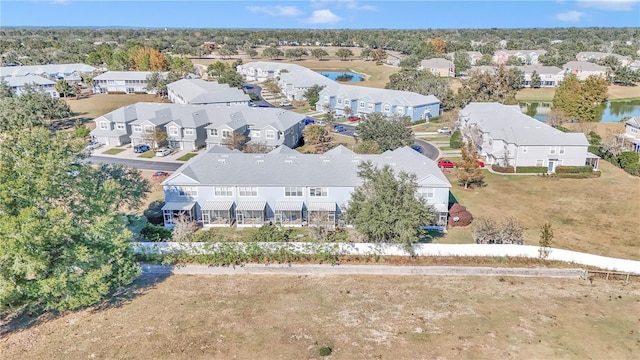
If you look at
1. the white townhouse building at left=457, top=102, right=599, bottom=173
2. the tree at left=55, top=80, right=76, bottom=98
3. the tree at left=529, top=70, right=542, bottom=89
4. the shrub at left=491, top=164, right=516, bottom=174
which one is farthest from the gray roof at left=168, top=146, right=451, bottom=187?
the tree at left=529, top=70, right=542, bottom=89

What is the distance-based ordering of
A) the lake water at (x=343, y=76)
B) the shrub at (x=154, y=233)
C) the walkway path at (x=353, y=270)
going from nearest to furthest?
the walkway path at (x=353, y=270)
the shrub at (x=154, y=233)
the lake water at (x=343, y=76)

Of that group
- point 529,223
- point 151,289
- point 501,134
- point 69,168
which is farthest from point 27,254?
point 501,134

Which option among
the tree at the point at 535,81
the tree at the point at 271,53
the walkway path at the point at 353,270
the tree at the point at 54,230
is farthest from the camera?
the tree at the point at 271,53

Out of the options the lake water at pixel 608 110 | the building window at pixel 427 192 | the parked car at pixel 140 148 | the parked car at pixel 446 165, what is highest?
the lake water at pixel 608 110

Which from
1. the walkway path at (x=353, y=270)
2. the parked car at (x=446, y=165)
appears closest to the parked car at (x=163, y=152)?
the walkway path at (x=353, y=270)

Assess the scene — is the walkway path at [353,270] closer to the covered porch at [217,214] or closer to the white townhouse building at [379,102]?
the covered porch at [217,214]

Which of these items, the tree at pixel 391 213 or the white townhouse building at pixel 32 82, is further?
the white townhouse building at pixel 32 82

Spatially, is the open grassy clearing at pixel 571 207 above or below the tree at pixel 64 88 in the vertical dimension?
below

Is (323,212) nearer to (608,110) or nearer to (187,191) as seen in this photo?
(187,191)
